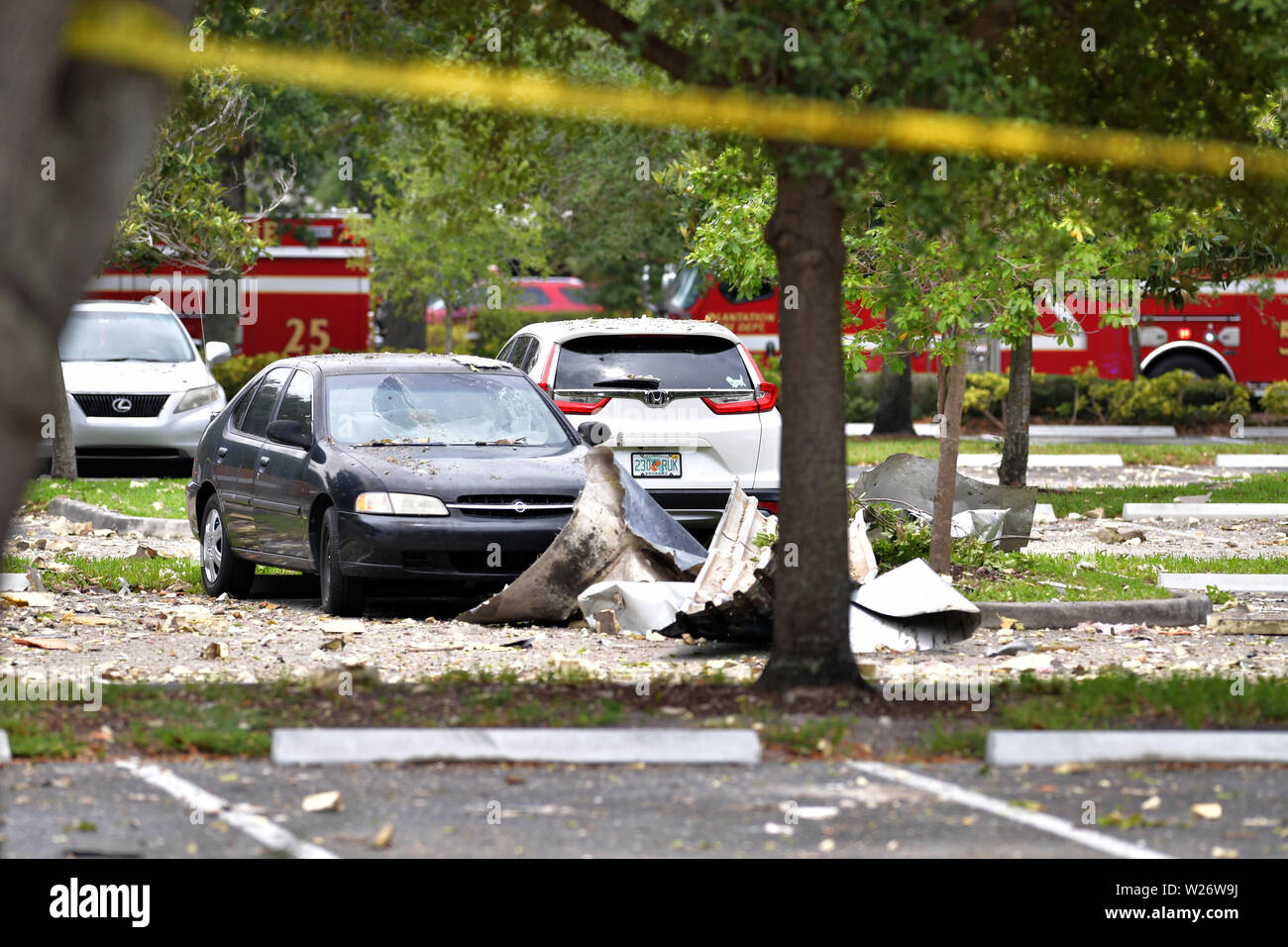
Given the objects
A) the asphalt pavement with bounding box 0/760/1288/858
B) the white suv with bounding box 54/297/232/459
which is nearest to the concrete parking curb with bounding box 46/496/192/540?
the white suv with bounding box 54/297/232/459

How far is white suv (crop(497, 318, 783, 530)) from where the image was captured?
13031 mm

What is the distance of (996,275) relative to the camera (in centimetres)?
1173

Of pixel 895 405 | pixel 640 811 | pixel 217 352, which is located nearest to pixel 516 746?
pixel 640 811

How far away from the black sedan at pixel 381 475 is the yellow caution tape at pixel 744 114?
8.91 feet

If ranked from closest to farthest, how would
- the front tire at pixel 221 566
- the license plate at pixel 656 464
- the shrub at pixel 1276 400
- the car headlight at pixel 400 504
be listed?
the car headlight at pixel 400 504
the front tire at pixel 221 566
the license plate at pixel 656 464
the shrub at pixel 1276 400

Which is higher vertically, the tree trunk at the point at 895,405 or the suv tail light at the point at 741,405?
the suv tail light at the point at 741,405

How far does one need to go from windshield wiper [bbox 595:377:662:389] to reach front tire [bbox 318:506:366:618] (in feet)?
8.82

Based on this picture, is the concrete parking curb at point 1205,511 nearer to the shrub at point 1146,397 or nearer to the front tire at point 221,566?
the front tire at point 221,566

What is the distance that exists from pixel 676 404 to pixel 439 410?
182 centimetres

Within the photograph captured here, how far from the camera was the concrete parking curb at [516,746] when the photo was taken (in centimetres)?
691

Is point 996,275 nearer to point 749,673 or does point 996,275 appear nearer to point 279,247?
point 749,673

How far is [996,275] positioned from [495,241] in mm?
21533

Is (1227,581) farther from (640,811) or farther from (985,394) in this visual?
(985,394)

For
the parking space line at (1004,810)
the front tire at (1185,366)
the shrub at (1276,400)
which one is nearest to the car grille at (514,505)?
the parking space line at (1004,810)
